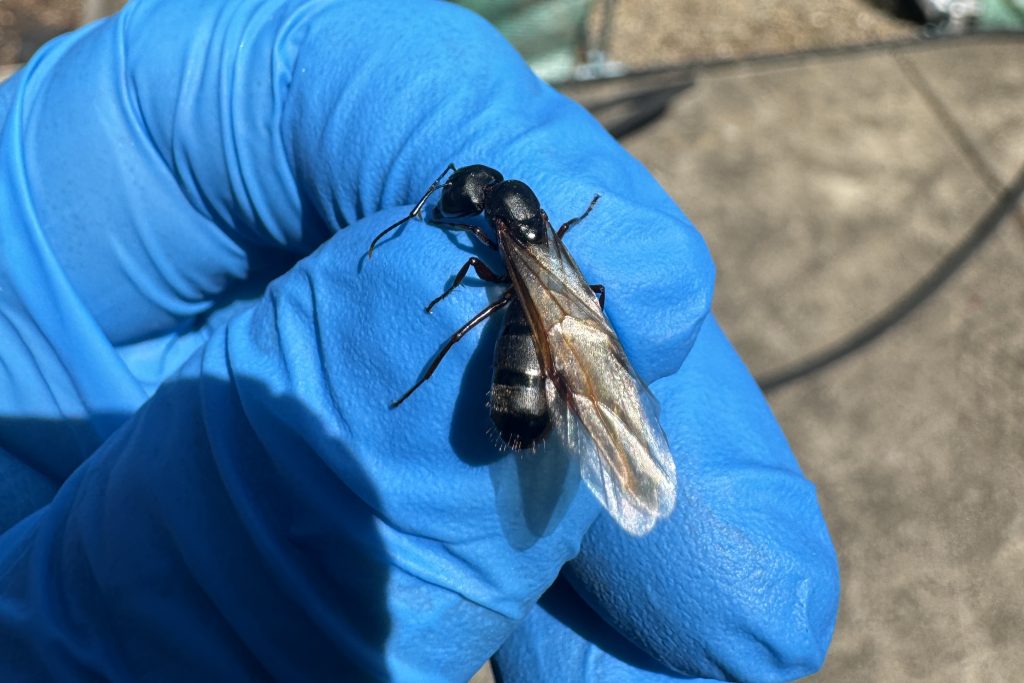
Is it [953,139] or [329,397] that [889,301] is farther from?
[329,397]

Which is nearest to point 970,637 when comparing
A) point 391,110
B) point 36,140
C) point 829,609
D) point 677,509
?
point 829,609

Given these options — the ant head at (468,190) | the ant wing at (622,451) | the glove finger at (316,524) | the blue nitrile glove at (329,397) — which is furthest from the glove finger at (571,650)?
the ant head at (468,190)

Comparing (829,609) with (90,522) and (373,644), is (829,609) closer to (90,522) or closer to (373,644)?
(373,644)

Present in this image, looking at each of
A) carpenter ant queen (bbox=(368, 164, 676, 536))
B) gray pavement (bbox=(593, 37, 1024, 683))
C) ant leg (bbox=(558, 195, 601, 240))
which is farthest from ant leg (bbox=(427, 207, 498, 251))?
gray pavement (bbox=(593, 37, 1024, 683))

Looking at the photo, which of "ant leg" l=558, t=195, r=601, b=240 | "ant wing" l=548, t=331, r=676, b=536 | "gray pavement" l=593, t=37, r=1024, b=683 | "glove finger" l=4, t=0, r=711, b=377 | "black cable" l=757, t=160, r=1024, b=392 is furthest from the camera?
"black cable" l=757, t=160, r=1024, b=392

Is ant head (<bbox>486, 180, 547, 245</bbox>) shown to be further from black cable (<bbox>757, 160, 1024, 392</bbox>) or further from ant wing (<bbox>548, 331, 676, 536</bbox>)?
black cable (<bbox>757, 160, 1024, 392</bbox>)

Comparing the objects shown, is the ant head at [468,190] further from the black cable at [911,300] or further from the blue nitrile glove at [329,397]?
the black cable at [911,300]

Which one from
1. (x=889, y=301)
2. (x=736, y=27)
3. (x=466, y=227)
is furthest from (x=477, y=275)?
(x=736, y=27)
